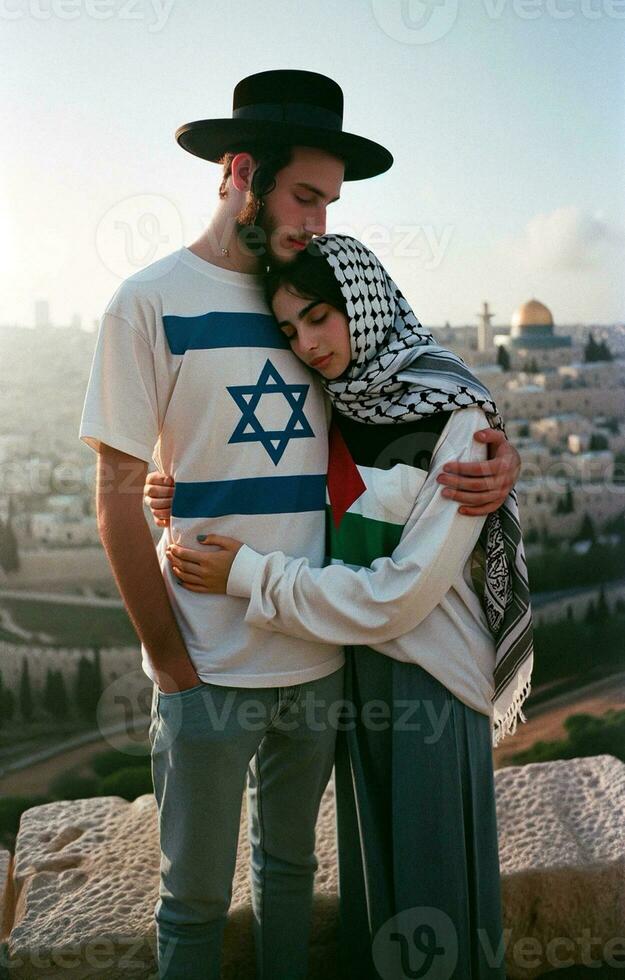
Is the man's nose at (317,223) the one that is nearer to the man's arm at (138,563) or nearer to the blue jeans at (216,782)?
the man's arm at (138,563)

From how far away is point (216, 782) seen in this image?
5.75ft

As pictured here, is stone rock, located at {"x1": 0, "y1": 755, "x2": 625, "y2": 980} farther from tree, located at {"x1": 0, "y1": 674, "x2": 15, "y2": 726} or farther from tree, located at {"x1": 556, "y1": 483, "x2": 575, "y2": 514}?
tree, located at {"x1": 556, "y1": 483, "x2": 575, "y2": 514}

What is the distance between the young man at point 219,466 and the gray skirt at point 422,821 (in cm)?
12

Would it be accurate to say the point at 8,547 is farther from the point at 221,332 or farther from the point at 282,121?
the point at 282,121

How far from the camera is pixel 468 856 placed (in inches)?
72.9

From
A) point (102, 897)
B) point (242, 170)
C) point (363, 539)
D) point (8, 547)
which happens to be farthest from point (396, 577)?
point (8, 547)

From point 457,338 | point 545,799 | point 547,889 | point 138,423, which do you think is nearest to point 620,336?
point 457,338

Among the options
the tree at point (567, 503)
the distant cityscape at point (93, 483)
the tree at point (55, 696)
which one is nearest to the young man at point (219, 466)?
the distant cityscape at point (93, 483)

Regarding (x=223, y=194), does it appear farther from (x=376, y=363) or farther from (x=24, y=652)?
(x=24, y=652)

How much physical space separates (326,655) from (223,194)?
102 cm

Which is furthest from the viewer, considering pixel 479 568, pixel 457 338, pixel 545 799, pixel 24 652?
pixel 457 338

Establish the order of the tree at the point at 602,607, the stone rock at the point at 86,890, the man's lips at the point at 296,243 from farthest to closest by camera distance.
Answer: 1. the tree at the point at 602,607
2. the stone rock at the point at 86,890
3. the man's lips at the point at 296,243

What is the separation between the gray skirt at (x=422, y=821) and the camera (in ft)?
5.88

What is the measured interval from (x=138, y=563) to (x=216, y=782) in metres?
0.47
